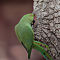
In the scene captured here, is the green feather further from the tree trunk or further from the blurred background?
the blurred background

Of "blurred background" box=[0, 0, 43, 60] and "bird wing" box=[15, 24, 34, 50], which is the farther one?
"blurred background" box=[0, 0, 43, 60]

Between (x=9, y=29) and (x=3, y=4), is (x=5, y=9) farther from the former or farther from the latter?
(x=9, y=29)

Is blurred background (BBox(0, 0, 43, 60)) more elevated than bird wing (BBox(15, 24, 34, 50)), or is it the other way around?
bird wing (BBox(15, 24, 34, 50))

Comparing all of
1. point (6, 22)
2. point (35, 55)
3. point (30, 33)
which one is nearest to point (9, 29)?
point (6, 22)

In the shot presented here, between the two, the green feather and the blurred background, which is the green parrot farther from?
the blurred background

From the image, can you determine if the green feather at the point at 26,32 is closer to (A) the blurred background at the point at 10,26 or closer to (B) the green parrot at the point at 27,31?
(B) the green parrot at the point at 27,31

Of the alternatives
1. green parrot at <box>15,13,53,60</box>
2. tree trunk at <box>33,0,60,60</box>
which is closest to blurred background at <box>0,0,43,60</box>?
tree trunk at <box>33,0,60,60</box>

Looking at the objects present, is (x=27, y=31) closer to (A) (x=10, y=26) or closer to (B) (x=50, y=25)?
(B) (x=50, y=25)
